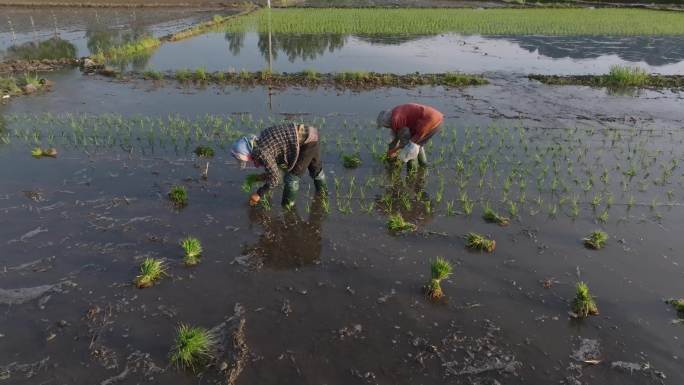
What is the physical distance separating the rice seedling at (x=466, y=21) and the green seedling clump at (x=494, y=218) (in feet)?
50.2

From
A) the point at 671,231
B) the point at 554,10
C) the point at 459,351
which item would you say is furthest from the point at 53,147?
the point at 554,10

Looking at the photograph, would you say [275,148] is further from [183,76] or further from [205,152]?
[183,76]

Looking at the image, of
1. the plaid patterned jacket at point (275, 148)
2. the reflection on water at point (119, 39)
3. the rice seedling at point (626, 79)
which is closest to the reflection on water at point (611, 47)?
the rice seedling at point (626, 79)

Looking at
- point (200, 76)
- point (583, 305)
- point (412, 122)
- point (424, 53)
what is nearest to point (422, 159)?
point (412, 122)

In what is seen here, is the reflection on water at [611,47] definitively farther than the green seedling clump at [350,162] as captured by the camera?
Yes

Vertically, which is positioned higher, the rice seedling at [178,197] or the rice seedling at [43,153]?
the rice seedling at [43,153]

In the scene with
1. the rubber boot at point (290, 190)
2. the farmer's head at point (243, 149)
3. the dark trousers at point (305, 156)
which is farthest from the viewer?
the rubber boot at point (290, 190)

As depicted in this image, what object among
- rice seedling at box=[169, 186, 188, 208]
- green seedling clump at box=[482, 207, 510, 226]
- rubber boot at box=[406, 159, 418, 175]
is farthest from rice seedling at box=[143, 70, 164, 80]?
green seedling clump at box=[482, 207, 510, 226]

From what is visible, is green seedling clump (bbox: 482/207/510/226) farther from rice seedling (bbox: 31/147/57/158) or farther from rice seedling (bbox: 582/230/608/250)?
rice seedling (bbox: 31/147/57/158)

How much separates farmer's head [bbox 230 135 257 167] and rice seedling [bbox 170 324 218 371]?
1735 mm

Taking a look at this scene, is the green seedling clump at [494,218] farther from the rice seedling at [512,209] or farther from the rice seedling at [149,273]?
the rice seedling at [149,273]

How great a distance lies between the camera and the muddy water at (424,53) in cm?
1372

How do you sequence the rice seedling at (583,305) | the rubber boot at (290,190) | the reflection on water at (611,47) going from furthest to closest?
the reflection on water at (611,47)
the rubber boot at (290,190)
the rice seedling at (583,305)

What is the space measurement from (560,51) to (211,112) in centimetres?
1300
